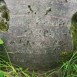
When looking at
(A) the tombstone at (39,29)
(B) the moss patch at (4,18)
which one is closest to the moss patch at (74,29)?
(A) the tombstone at (39,29)

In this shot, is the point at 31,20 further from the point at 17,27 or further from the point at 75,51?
the point at 75,51

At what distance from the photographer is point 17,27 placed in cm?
315

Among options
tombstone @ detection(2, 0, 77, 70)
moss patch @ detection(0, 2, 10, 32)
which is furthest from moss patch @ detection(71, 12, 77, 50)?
moss patch @ detection(0, 2, 10, 32)

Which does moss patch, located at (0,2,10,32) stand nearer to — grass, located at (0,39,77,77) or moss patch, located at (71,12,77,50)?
grass, located at (0,39,77,77)

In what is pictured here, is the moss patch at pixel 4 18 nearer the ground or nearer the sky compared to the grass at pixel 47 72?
nearer the sky

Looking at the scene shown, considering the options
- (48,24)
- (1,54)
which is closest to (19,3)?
(48,24)

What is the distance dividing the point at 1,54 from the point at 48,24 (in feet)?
1.95

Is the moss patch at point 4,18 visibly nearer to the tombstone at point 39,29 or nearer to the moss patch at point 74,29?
the tombstone at point 39,29

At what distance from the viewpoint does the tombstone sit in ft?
10.3

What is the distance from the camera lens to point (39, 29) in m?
3.16

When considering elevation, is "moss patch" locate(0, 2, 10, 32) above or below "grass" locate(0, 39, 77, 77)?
above

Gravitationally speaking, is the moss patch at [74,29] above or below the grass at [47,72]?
above

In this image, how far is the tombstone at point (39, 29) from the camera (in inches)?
123

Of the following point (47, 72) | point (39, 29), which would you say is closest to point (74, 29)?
point (39, 29)
